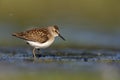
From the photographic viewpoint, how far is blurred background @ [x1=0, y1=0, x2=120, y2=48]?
59.0ft

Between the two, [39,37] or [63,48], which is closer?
[39,37]

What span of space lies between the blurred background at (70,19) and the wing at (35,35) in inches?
58.3

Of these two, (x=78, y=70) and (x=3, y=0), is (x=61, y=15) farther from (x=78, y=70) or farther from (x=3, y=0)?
(x=78, y=70)

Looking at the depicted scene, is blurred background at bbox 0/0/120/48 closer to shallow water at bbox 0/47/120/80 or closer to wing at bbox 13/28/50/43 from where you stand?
shallow water at bbox 0/47/120/80

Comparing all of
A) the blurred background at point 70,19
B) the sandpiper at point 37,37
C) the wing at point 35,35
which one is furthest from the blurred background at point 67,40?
the wing at point 35,35

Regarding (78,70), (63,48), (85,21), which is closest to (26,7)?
(85,21)

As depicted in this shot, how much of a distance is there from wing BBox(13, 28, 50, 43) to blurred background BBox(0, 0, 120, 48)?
148 centimetres

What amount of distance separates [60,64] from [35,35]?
1389mm

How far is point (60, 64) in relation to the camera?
14.5 meters

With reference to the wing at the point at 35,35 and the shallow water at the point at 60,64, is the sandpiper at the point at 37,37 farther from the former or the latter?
the shallow water at the point at 60,64

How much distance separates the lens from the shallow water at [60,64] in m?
13.3

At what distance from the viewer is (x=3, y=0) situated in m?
21.3

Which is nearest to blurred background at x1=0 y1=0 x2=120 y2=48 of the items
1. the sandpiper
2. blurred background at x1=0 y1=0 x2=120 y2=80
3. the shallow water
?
blurred background at x1=0 y1=0 x2=120 y2=80

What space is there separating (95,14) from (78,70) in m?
7.17
